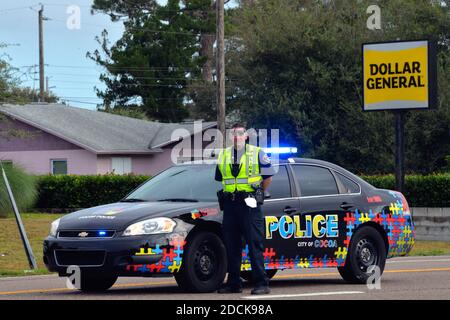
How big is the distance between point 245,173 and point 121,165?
35360 mm

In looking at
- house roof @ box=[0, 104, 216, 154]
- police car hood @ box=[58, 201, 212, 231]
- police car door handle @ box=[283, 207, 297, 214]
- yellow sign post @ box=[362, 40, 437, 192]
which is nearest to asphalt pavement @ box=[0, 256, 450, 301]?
police car hood @ box=[58, 201, 212, 231]

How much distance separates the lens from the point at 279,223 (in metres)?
12.9

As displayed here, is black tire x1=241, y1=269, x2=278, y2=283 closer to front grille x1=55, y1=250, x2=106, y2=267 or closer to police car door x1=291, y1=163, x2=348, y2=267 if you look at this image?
police car door x1=291, y1=163, x2=348, y2=267

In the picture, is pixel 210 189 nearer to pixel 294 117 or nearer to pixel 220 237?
pixel 220 237

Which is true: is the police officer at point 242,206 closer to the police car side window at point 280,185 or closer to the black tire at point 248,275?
the police car side window at point 280,185

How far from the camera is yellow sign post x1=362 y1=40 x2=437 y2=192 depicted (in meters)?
26.3

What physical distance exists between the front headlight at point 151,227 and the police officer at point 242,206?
0.62 m

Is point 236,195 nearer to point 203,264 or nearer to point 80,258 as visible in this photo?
point 203,264

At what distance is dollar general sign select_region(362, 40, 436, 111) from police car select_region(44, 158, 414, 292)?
12223 mm

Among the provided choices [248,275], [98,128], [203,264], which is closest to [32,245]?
[248,275]

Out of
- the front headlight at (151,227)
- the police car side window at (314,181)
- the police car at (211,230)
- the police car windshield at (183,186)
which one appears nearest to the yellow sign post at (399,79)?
the police car at (211,230)

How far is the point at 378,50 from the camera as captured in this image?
2688 centimetres

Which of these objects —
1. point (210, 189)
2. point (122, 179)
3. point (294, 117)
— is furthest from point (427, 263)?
point (294, 117)
